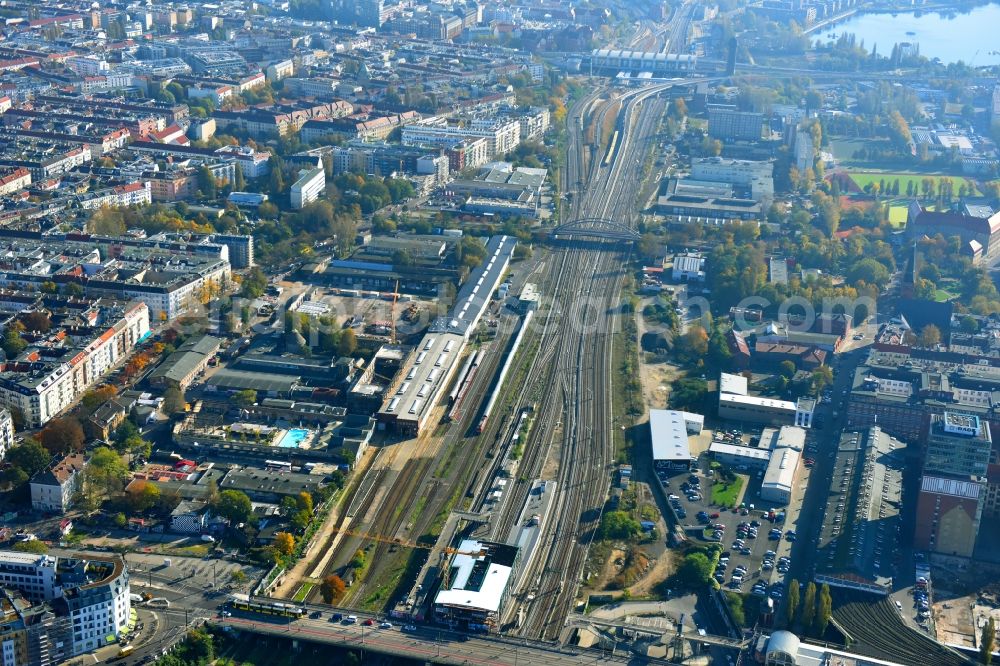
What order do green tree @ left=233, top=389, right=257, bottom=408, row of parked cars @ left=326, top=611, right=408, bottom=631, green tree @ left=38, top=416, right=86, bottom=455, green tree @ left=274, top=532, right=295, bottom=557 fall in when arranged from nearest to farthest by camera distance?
row of parked cars @ left=326, top=611, right=408, bottom=631 < green tree @ left=274, top=532, right=295, bottom=557 < green tree @ left=38, top=416, right=86, bottom=455 < green tree @ left=233, top=389, right=257, bottom=408

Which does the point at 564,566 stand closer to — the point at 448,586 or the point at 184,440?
the point at 448,586

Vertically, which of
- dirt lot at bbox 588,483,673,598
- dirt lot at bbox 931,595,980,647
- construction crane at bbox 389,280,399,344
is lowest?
dirt lot at bbox 931,595,980,647

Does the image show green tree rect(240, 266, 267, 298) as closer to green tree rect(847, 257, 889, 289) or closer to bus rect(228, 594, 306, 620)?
bus rect(228, 594, 306, 620)

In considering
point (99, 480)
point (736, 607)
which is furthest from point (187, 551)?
point (736, 607)

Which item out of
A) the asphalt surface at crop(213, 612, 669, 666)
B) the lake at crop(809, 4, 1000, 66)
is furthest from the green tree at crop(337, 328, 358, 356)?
the lake at crop(809, 4, 1000, 66)

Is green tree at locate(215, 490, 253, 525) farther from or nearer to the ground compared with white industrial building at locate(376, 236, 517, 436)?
nearer to the ground

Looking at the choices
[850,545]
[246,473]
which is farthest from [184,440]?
[850,545]
